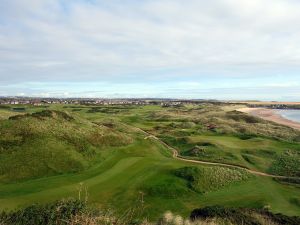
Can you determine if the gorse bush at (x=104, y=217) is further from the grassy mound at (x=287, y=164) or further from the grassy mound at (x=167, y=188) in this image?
the grassy mound at (x=287, y=164)

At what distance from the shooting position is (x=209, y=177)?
34500mm

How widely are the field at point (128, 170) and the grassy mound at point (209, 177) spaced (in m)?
0.09

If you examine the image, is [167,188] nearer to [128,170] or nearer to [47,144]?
[128,170]

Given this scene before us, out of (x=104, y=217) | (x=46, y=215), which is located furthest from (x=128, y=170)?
(x=104, y=217)

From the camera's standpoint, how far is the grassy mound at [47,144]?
117 feet

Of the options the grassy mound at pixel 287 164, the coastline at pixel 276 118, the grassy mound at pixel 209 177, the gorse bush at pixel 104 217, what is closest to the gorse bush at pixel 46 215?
the gorse bush at pixel 104 217

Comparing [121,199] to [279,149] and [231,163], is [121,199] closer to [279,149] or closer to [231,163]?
[231,163]

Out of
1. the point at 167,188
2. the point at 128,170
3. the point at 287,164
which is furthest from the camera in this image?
the point at 287,164

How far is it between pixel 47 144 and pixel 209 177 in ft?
60.2

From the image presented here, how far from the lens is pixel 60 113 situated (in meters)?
55.1

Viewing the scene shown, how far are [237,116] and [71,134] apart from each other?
215ft

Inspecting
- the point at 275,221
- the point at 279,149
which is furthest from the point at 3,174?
the point at 279,149

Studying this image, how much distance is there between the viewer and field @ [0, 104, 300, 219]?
28970 millimetres

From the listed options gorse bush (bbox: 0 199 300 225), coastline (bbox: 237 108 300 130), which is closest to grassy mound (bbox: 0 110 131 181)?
gorse bush (bbox: 0 199 300 225)
